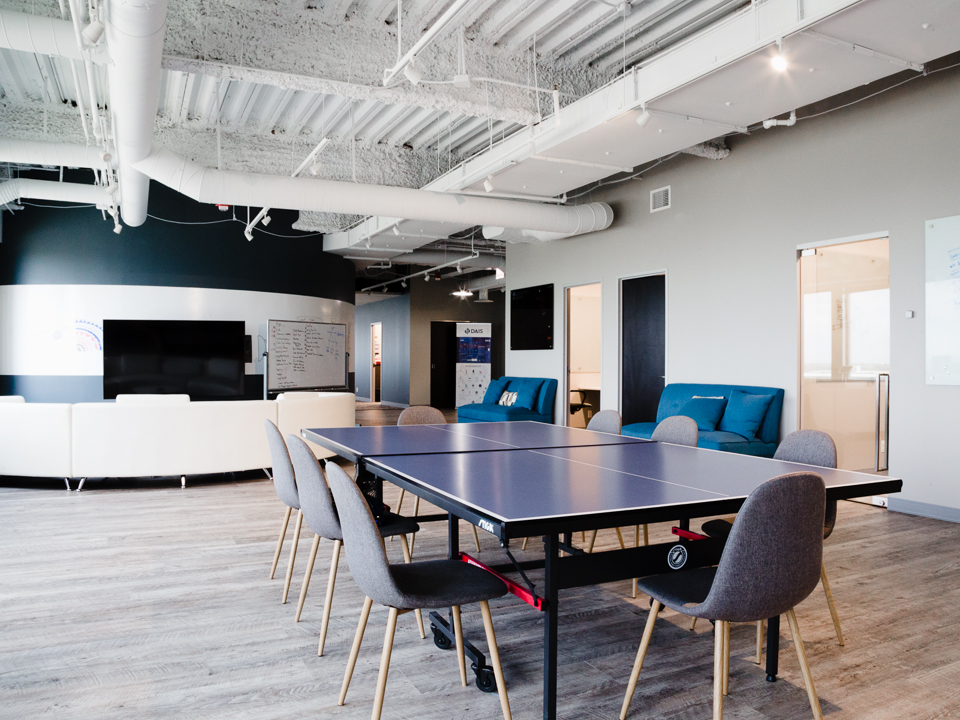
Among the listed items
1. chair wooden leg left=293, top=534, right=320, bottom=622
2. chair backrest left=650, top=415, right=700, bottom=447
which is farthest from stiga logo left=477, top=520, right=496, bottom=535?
chair backrest left=650, top=415, right=700, bottom=447

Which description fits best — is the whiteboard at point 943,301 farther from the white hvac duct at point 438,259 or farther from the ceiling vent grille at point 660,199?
the white hvac duct at point 438,259

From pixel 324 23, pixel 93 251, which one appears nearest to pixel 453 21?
pixel 324 23

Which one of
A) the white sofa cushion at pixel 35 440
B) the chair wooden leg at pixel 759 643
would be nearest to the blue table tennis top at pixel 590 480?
the chair wooden leg at pixel 759 643

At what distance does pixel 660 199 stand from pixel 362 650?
6365 millimetres

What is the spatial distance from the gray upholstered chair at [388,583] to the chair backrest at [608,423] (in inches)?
94.8

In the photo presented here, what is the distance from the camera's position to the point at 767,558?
1947 millimetres

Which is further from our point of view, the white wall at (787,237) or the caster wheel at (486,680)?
the white wall at (787,237)

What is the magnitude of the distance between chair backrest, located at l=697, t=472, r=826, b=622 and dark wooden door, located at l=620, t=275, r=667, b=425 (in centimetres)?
591

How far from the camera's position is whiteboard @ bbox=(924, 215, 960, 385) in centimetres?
510

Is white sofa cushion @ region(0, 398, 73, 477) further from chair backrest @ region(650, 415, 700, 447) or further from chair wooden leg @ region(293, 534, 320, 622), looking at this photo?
chair backrest @ region(650, 415, 700, 447)

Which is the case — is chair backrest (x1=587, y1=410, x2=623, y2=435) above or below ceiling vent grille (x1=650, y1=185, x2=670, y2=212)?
below

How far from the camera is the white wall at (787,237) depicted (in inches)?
208

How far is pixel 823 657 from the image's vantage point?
2.78m

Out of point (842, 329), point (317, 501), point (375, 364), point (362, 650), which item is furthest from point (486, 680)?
point (375, 364)
